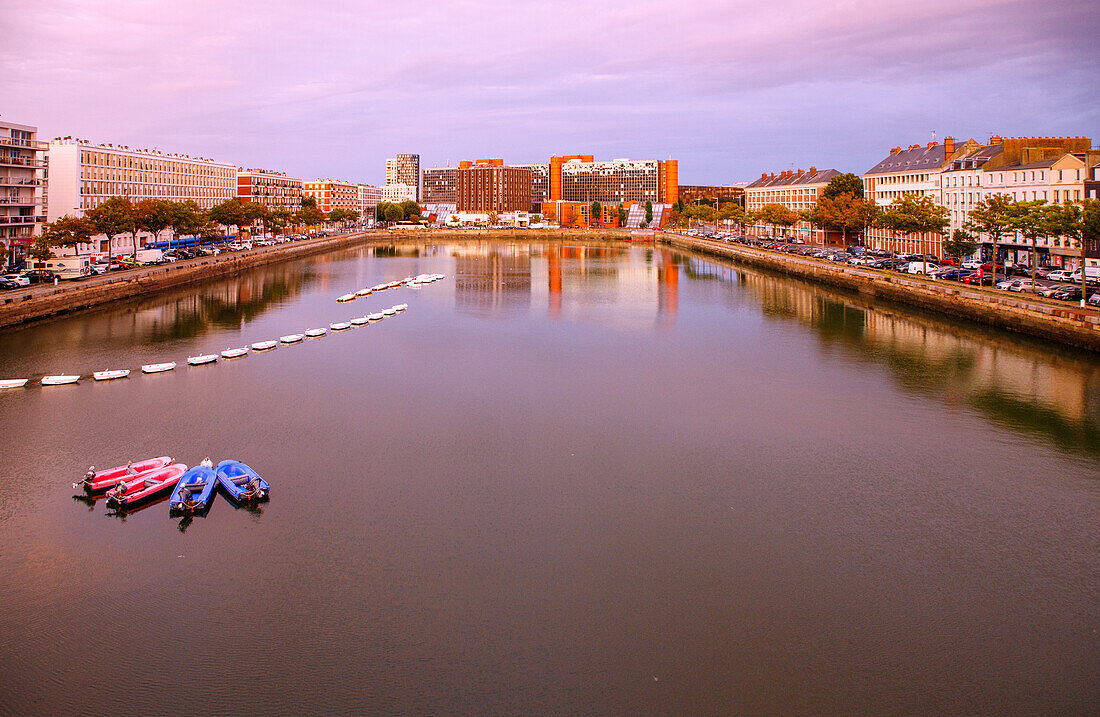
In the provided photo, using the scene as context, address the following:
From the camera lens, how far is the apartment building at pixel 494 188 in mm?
152625

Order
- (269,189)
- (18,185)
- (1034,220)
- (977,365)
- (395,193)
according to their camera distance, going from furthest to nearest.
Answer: (395,193) < (269,189) < (18,185) < (1034,220) < (977,365)

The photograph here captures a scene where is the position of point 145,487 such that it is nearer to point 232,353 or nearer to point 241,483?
point 241,483

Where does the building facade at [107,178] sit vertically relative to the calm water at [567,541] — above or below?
above

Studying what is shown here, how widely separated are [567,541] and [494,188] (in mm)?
145627

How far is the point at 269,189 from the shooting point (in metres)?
103

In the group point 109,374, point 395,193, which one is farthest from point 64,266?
point 395,193

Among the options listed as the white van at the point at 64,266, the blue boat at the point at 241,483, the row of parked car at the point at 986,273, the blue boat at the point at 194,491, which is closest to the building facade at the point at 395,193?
the row of parked car at the point at 986,273

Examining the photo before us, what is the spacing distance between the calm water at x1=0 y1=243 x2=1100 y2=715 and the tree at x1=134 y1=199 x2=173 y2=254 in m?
25.4

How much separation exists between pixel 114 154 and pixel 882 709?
218 ft

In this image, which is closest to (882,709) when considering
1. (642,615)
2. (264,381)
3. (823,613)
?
(823,613)

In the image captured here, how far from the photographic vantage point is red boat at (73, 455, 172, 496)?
1411cm

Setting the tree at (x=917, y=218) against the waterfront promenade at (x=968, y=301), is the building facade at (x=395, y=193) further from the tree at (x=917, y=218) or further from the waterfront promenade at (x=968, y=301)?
the tree at (x=917, y=218)

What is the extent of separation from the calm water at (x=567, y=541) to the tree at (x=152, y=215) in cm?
2538

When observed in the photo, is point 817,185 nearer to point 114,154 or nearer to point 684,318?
point 684,318
